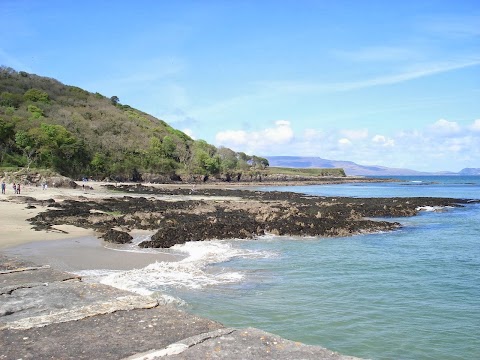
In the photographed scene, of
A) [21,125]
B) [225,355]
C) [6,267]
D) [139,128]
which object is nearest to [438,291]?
[225,355]

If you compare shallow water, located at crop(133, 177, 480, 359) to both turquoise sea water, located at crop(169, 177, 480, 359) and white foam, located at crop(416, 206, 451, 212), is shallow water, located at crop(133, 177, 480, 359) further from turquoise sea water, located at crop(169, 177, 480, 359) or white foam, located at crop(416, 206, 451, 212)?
white foam, located at crop(416, 206, 451, 212)

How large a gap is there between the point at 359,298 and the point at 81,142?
7977 centimetres

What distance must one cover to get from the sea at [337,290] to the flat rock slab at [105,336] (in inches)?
100

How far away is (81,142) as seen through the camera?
269 ft

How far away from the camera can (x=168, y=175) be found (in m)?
97.3

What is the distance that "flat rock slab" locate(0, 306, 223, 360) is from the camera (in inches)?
178

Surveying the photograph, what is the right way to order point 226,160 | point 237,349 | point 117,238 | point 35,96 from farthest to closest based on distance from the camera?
point 226,160 → point 35,96 → point 117,238 → point 237,349

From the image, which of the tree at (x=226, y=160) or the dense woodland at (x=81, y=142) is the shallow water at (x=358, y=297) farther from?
the tree at (x=226, y=160)

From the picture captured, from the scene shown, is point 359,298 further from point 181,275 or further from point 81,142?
point 81,142

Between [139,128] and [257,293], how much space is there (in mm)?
113387

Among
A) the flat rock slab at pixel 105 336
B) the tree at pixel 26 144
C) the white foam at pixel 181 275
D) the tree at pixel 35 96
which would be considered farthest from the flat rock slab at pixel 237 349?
the tree at pixel 35 96

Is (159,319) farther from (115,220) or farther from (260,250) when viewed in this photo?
(115,220)

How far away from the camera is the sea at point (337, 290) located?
7.55m

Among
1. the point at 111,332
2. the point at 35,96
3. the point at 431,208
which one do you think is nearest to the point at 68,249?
the point at 111,332
